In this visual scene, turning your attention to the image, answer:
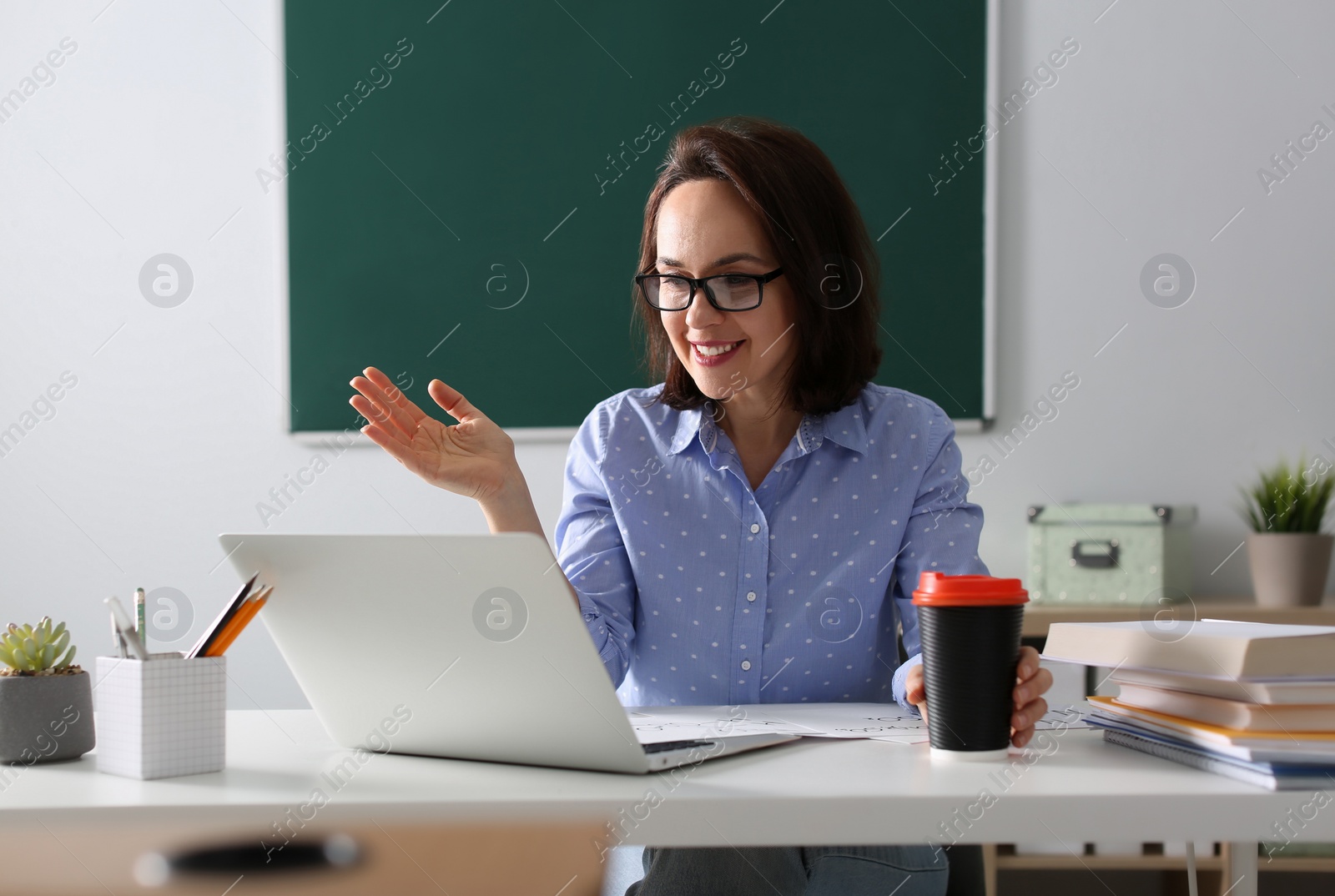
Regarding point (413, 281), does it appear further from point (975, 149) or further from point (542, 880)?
point (542, 880)

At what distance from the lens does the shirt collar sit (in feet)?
4.76

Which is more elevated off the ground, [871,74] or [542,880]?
[871,74]

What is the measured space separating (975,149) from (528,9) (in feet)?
3.71

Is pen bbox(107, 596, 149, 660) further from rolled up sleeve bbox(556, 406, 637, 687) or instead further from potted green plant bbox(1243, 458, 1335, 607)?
potted green plant bbox(1243, 458, 1335, 607)

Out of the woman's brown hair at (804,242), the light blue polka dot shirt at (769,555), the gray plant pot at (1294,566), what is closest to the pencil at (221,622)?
the light blue polka dot shirt at (769,555)

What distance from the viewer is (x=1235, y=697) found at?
0.79m

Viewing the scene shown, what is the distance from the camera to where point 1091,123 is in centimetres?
257

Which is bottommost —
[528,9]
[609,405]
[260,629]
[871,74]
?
[260,629]

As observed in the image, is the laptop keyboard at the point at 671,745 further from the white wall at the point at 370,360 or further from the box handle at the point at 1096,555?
the white wall at the point at 370,360

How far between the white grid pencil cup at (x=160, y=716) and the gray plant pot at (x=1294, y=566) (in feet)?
7.10

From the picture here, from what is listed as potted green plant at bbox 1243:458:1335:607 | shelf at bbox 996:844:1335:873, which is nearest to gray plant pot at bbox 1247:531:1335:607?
potted green plant at bbox 1243:458:1335:607

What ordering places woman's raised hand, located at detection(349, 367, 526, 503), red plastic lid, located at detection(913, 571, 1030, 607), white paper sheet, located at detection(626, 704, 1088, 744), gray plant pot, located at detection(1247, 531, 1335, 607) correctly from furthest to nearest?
gray plant pot, located at detection(1247, 531, 1335, 607)
woman's raised hand, located at detection(349, 367, 526, 503)
white paper sheet, located at detection(626, 704, 1088, 744)
red plastic lid, located at detection(913, 571, 1030, 607)

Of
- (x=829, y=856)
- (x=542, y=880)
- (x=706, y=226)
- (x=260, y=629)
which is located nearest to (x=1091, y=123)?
(x=706, y=226)

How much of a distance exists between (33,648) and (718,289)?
870 mm
